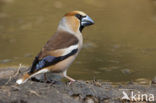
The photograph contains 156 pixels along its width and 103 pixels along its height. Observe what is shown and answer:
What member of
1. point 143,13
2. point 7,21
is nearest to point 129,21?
point 143,13

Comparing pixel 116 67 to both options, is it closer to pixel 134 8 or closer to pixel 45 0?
pixel 134 8

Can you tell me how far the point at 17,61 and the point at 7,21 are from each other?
4.07 metres

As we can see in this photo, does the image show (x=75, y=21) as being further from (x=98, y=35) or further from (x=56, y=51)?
(x=98, y=35)

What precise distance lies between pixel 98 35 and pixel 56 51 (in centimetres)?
568

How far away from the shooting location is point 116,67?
27.6ft

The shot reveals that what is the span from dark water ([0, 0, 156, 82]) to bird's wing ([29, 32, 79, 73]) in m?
1.94

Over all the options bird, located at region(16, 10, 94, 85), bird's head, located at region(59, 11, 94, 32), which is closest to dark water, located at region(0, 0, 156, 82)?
bird's head, located at region(59, 11, 94, 32)

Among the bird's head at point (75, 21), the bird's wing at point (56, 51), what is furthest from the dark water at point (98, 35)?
the bird's wing at point (56, 51)

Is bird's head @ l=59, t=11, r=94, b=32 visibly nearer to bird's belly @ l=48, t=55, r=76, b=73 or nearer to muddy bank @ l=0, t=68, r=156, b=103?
bird's belly @ l=48, t=55, r=76, b=73

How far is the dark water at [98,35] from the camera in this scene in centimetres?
836

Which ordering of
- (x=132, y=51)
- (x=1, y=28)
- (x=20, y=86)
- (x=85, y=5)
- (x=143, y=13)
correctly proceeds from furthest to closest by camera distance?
(x=85, y=5) < (x=143, y=13) < (x=1, y=28) < (x=132, y=51) < (x=20, y=86)

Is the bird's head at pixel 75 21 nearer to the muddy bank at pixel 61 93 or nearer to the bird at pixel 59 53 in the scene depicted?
the bird at pixel 59 53

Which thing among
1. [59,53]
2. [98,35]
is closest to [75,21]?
[59,53]

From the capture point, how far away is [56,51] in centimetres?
552
